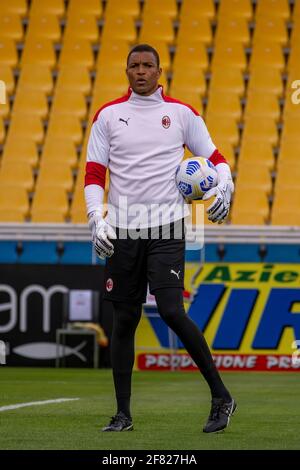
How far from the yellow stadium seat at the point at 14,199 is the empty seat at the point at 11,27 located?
3.41 meters

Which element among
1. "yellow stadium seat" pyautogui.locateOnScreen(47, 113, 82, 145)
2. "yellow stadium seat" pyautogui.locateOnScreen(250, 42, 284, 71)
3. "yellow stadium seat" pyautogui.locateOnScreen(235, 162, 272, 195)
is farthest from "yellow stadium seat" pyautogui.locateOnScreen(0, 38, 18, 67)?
"yellow stadium seat" pyautogui.locateOnScreen(235, 162, 272, 195)

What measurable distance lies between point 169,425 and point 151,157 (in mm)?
1403

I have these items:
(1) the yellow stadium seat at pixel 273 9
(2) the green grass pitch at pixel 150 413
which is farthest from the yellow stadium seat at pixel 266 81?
(2) the green grass pitch at pixel 150 413

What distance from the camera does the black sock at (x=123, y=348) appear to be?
580cm

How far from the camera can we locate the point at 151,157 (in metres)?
5.82

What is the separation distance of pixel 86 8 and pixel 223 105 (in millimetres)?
3043

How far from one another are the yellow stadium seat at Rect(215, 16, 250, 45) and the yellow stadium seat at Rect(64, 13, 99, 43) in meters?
1.87

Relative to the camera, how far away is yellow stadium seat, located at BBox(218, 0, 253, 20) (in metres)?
17.5

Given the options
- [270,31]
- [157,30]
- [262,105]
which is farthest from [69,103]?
[270,31]

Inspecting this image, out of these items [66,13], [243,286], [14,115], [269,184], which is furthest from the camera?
[66,13]

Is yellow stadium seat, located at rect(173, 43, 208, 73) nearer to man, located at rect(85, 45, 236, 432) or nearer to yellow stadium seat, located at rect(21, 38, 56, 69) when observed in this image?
yellow stadium seat, located at rect(21, 38, 56, 69)

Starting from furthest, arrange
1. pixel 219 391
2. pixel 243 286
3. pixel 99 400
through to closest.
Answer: pixel 243 286 → pixel 99 400 → pixel 219 391
